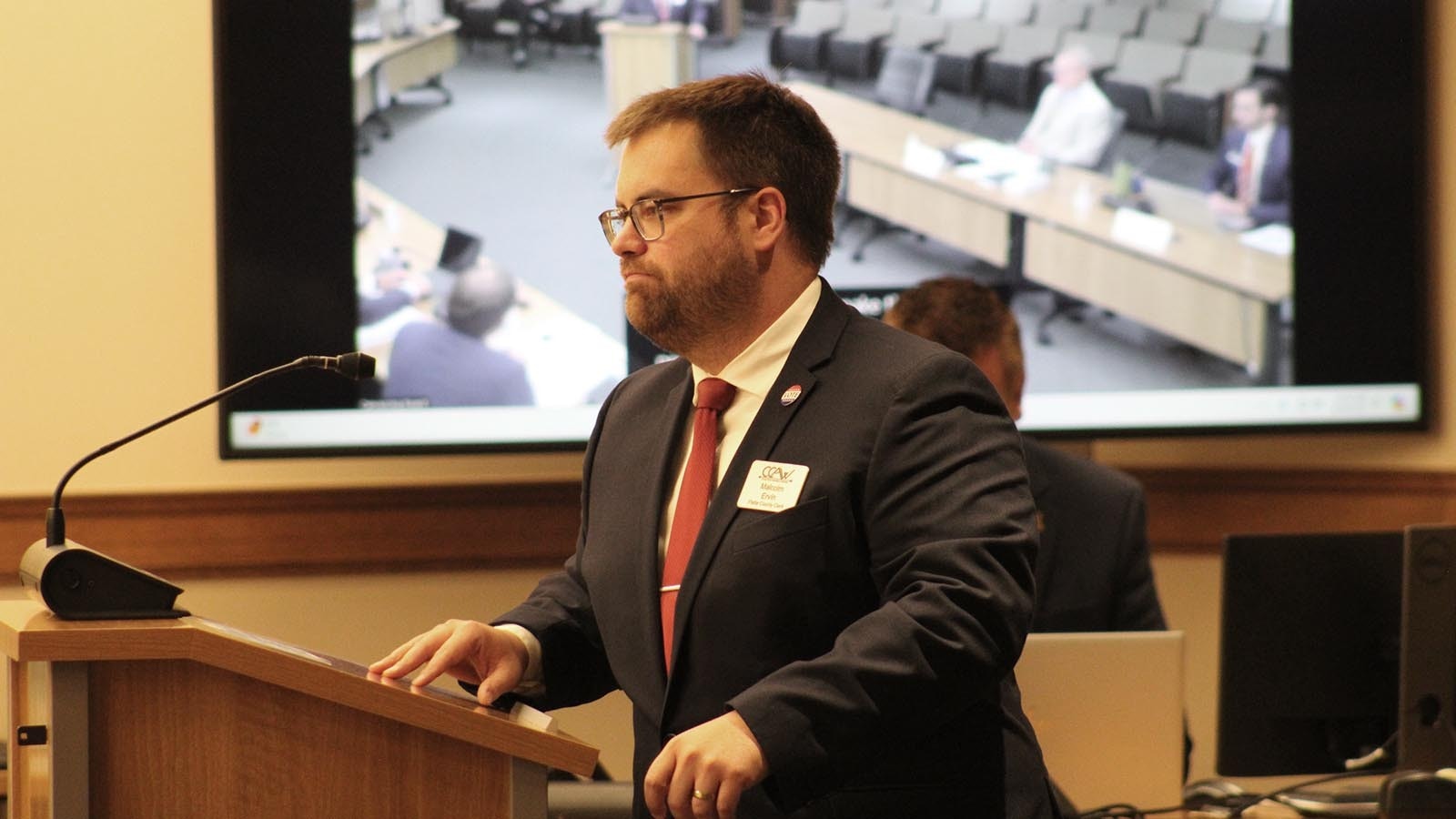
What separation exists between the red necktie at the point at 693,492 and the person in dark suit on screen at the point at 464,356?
1.99m

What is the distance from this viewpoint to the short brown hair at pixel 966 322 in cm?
316

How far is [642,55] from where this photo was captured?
13.1ft

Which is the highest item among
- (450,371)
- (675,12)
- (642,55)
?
(675,12)

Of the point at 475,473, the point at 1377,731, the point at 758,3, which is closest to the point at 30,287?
the point at 475,473

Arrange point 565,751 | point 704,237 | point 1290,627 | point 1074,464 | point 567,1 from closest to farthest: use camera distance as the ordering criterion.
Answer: point 565,751 → point 704,237 → point 1290,627 → point 1074,464 → point 567,1

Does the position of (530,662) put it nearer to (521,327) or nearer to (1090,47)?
(521,327)

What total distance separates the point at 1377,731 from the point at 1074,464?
2.70ft

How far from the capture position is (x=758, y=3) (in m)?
4.04

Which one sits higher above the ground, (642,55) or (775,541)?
(642,55)

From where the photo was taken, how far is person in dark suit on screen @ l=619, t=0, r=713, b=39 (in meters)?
3.98

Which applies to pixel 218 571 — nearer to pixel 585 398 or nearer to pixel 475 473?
pixel 475 473

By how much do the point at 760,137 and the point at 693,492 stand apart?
47 cm

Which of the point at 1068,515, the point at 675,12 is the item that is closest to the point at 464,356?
the point at 675,12

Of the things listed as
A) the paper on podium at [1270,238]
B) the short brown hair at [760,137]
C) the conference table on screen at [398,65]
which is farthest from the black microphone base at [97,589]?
the paper on podium at [1270,238]
